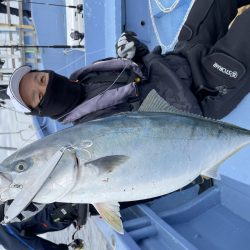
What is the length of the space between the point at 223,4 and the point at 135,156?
4.60ft

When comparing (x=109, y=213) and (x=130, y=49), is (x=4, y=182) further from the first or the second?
(x=130, y=49)

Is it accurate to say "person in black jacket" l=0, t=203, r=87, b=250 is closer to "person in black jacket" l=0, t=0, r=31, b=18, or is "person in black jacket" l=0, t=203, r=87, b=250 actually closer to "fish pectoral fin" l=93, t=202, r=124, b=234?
"fish pectoral fin" l=93, t=202, r=124, b=234

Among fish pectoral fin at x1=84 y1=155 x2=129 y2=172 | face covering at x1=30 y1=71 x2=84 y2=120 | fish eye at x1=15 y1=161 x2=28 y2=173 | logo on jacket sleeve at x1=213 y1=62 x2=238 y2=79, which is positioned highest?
logo on jacket sleeve at x1=213 y1=62 x2=238 y2=79

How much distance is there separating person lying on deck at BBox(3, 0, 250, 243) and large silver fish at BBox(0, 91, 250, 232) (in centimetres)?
61

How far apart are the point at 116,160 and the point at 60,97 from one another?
→ 3.00 feet

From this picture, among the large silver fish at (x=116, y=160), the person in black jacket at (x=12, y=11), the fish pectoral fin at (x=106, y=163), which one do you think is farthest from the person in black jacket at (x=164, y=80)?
the person in black jacket at (x=12, y=11)

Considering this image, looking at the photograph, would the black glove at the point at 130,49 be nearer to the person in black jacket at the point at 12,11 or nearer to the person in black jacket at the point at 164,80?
the person in black jacket at the point at 164,80

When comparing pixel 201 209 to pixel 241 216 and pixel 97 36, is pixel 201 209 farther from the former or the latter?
pixel 97 36

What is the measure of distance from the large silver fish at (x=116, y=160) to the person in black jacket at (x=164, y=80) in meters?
0.61

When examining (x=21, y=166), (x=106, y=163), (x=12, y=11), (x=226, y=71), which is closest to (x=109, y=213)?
(x=106, y=163)

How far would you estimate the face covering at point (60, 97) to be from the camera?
1852 millimetres

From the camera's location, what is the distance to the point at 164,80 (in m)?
1.88

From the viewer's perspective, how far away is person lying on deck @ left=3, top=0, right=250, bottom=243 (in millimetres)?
1797

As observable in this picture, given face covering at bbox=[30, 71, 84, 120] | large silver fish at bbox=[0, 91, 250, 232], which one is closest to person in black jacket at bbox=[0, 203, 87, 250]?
face covering at bbox=[30, 71, 84, 120]
